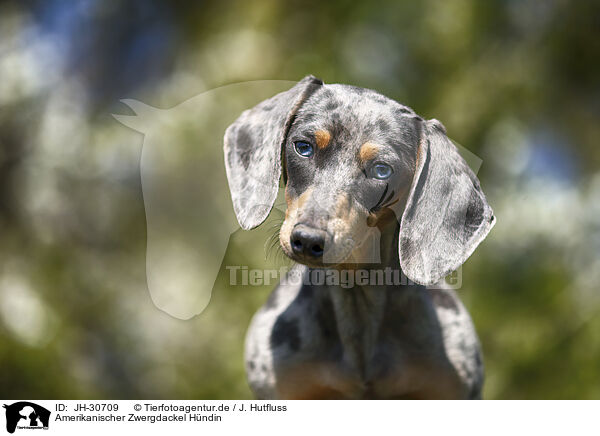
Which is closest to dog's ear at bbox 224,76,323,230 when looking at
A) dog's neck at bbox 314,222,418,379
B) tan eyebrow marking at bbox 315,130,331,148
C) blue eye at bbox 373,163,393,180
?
tan eyebrow marking at bbox 315,130,331,148

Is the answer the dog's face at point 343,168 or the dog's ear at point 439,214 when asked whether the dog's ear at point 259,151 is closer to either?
the dog's face at point 343,168

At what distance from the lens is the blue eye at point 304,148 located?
1691 mm

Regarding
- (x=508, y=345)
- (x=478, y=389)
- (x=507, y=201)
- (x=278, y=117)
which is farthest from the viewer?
(x=508, y=345)

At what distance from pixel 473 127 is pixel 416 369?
1.57 metres


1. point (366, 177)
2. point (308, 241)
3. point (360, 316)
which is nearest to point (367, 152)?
point (366, 177)

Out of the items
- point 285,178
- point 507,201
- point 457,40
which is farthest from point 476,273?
point 285,178

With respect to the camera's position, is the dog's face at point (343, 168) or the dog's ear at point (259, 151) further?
the dog's ear at point (259, 151)

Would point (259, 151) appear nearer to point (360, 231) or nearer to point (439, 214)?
point (360, 231)

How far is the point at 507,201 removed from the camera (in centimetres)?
313

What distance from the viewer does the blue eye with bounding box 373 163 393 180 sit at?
1.67 metres

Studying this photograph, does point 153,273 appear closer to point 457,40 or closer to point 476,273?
point 476,273
